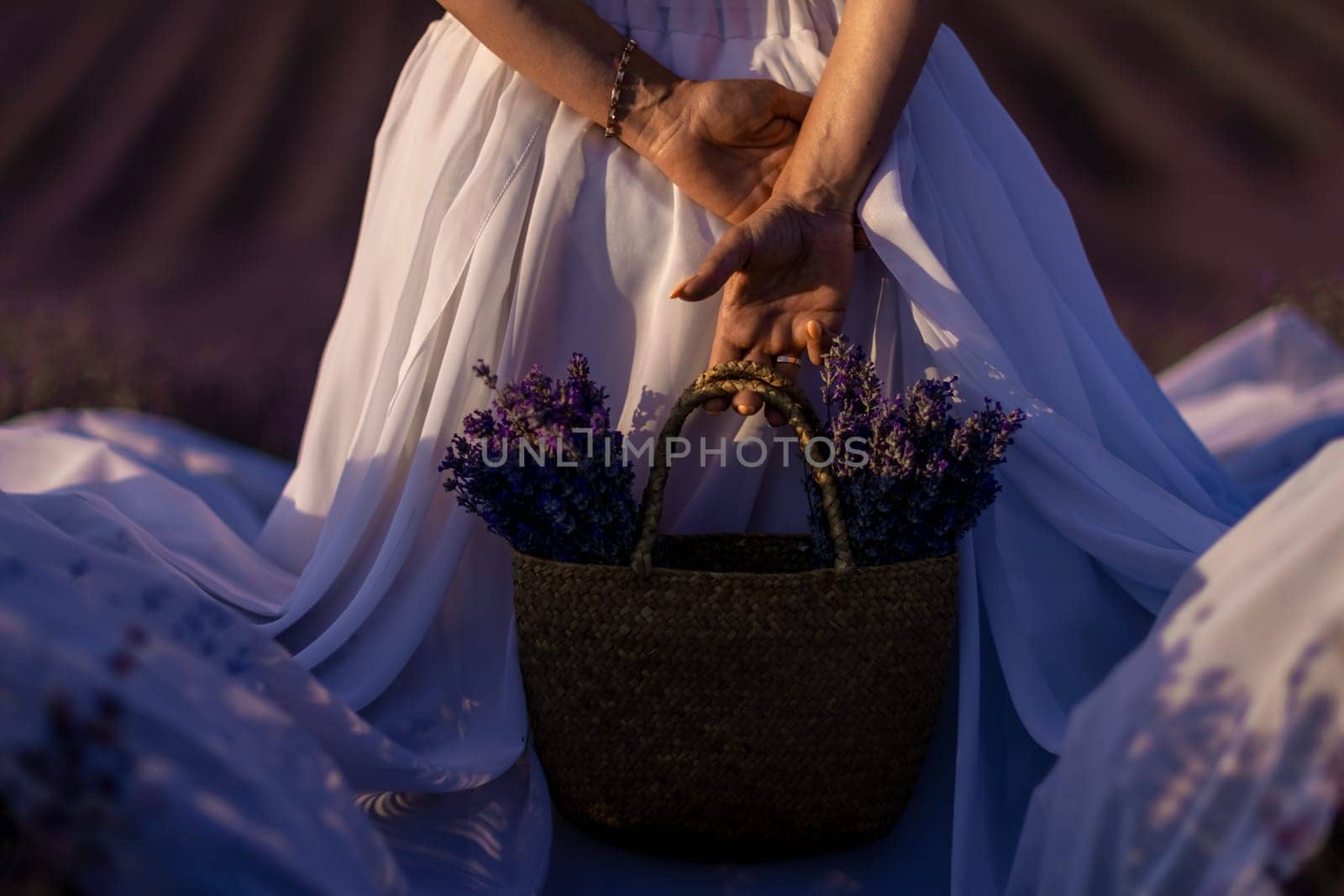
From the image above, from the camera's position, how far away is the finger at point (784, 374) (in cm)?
126

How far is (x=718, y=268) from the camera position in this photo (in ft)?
3.97

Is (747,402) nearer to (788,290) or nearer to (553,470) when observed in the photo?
(788,290)

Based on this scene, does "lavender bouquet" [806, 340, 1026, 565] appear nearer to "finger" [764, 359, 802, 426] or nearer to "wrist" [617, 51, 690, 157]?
"finger" [764, 359, 802, 426]

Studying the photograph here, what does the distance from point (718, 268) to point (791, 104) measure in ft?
1.05

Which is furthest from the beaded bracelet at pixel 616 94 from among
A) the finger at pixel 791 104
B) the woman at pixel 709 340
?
the finger at pixel 791 104

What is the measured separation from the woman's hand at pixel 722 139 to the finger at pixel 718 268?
5.6 inches

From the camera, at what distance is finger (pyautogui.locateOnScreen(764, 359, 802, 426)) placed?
126cm

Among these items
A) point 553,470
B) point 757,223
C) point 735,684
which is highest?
point 757,223

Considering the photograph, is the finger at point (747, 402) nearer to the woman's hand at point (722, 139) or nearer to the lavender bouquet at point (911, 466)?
the lavender bouquet at point (911, 466)

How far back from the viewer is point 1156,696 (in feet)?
2.66

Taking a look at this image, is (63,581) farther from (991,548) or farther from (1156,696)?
(991,548)

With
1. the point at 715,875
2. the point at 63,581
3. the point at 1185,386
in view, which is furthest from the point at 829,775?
the point at 1185,386

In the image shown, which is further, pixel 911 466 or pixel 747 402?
pixel 747 402

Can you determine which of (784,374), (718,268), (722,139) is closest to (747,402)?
(784,374)
